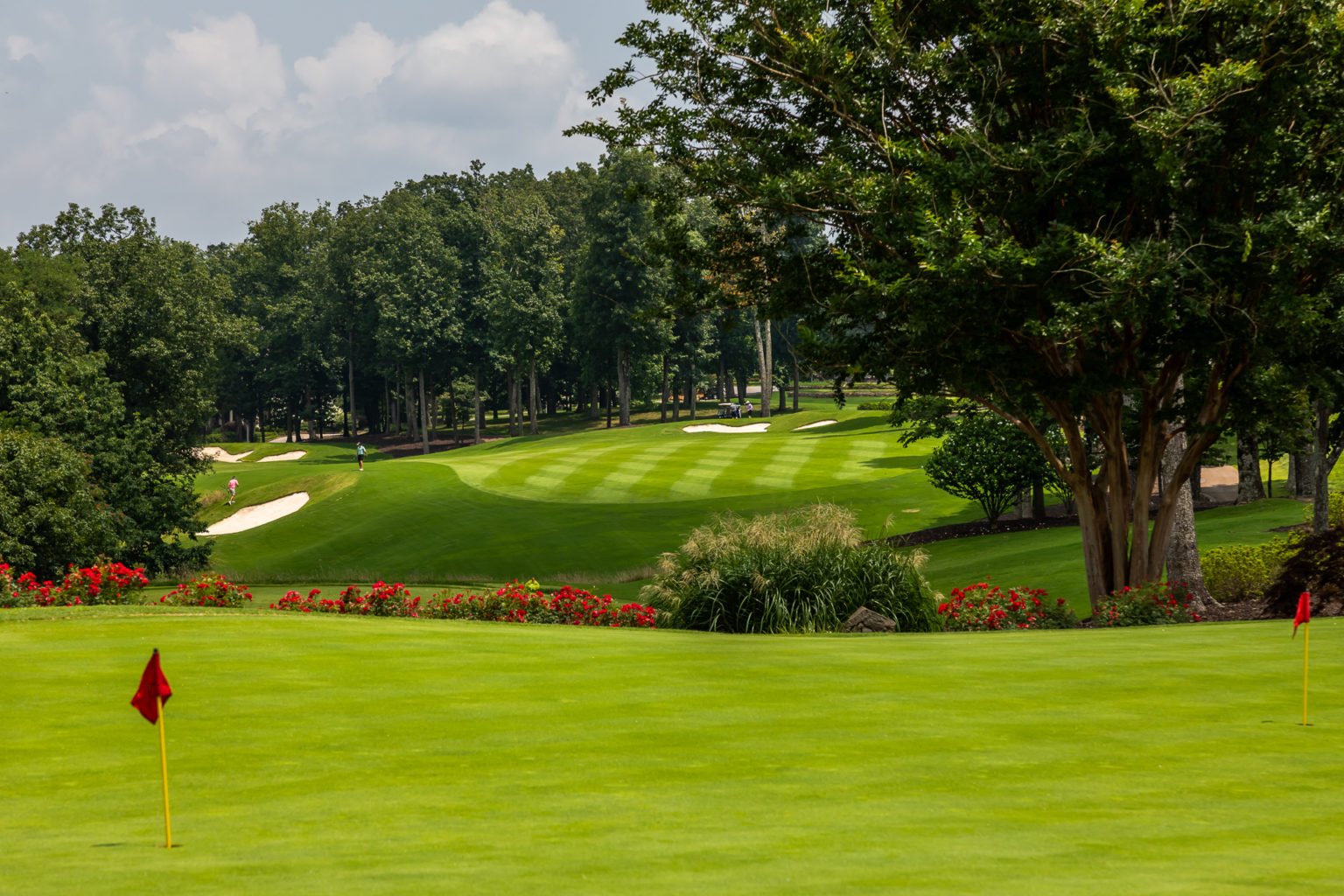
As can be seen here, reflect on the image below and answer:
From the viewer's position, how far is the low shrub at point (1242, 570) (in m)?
23.8

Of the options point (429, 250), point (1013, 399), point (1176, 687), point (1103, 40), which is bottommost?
point (1176, 687)

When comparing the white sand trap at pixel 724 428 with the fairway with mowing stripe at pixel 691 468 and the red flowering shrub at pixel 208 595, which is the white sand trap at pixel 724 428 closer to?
the fairway with mowing stripe at pixel 691 468

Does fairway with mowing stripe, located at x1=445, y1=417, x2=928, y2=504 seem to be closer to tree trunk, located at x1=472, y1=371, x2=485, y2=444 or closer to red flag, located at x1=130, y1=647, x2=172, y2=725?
tree trunk, located at x1=472, y1=371, x2=485, y2=444

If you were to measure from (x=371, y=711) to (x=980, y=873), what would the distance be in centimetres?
576

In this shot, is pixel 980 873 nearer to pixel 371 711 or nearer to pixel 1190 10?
pixel 371 711

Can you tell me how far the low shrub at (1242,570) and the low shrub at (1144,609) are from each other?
4903 mm

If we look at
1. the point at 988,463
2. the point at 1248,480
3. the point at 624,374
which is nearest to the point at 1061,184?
the point at 988,463

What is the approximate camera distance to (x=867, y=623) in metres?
18.7

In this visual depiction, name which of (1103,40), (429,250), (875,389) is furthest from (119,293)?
(875,389)

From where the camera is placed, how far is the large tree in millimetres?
17328

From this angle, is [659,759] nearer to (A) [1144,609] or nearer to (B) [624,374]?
(A) [1144,609]

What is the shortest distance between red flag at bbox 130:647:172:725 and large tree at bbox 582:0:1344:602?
41.8 feet

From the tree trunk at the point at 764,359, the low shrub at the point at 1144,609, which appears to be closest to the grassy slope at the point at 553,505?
the low shrub at the point at 1144,609

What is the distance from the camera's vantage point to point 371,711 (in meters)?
10.3
